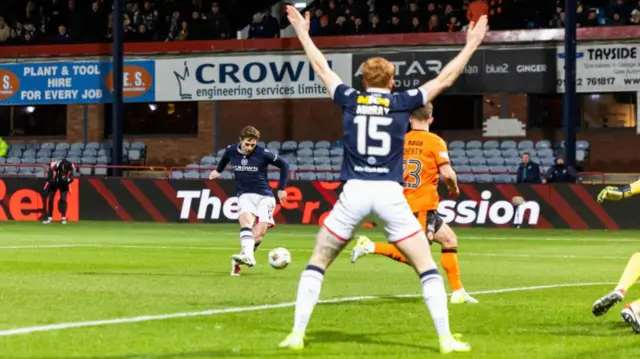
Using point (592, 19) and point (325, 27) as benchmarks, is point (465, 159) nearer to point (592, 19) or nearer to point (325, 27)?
point (592, 19)

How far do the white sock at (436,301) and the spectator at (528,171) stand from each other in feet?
82.4

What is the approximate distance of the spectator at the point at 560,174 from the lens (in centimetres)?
3397

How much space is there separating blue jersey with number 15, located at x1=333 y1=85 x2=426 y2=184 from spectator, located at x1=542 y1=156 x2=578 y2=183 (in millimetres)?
24774

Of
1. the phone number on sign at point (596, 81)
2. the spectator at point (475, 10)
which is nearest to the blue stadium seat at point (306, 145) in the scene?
the spectator at point (475, 10)

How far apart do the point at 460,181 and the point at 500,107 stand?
558cm

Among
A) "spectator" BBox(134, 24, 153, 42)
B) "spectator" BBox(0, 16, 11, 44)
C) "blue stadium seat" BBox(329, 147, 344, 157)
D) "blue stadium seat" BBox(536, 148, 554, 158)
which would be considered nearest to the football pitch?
"blue stadium seat" BBox(536, 148, 554, 158)

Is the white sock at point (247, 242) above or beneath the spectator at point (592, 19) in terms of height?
beneath

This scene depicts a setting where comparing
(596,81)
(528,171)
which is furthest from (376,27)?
(528,171)

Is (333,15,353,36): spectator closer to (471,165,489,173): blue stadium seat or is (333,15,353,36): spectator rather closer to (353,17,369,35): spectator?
(353,17,369,35): spectator

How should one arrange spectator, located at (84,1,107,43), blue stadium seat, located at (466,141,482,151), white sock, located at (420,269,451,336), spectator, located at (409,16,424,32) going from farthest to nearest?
1. spectator, located at (84,1,107,43)
2. spectator, located at (409,16,424,32)
3. blue stadium seat, located at (466,141,482,151)
4. white sock, located at (420,269,451,336)

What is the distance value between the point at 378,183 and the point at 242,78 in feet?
108

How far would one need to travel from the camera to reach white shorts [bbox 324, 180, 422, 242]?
382 inches

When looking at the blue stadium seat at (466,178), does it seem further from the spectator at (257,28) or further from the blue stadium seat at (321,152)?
the spectator at (257,28)

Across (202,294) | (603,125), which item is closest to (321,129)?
(603,125)
